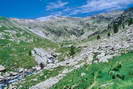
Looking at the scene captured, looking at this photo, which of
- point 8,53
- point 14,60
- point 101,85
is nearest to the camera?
point 101,85

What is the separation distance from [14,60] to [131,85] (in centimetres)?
12033

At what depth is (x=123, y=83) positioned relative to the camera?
26016 mm

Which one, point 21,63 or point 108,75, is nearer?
point 108,75

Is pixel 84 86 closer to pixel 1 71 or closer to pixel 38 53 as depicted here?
pixel 1 71

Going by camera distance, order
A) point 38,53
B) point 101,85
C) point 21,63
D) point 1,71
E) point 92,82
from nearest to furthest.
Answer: point 101,85, point 92,82, point 1,71, point 21,63, point 38,53

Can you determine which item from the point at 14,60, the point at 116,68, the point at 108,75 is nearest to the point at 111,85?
the point at 108,75

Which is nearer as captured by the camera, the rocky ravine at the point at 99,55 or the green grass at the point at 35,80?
the rocky ravine at the point at 99,55

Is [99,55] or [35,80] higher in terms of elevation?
[99,55]

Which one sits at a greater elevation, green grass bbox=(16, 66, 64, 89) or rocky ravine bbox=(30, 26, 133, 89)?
rocky ravine bbox=(30, 26, 133, 89)

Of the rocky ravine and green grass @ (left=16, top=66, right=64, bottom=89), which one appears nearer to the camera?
the rocky ravine

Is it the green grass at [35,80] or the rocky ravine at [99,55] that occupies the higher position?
the rocky ravine at [99,55]

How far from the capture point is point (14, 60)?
5517 inches

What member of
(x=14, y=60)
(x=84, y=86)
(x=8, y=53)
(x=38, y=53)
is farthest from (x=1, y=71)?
(x=84, y=86)

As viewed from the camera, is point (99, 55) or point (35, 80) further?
point (35, 80)
